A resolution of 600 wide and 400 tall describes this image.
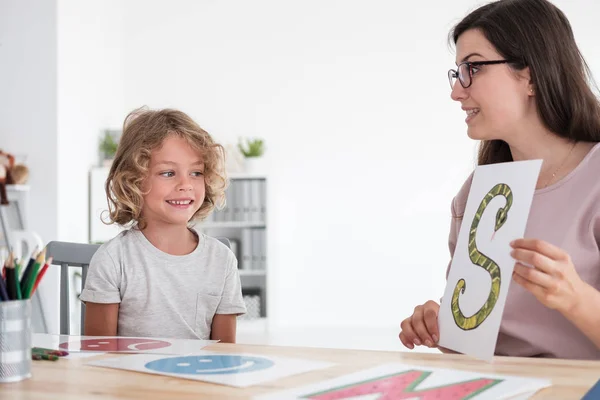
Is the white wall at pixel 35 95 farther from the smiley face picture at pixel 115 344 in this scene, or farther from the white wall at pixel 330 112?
the smiley face picture at pixel 115 344

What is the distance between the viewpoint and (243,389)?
0.96 meters

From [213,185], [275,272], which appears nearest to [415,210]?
[275,272]

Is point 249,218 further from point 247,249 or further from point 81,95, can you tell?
point 81,95

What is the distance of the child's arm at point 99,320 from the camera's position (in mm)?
1597

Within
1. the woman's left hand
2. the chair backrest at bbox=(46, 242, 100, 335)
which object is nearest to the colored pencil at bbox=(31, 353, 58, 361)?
the chair backrest at bbox=(46, 242, 100, 335)

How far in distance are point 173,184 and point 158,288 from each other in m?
0.24

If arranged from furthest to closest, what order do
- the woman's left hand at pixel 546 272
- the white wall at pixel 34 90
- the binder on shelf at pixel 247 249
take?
the binder on shelf at pixel 247 249 → the white wall at pixel 34 90 → the woman's left hand at pixel 546 272

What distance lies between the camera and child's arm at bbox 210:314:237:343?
168 cm

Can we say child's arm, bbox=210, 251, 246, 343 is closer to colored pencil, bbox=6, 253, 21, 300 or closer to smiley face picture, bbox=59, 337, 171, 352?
smiley face picture, bbox=59, 337, 171, 352

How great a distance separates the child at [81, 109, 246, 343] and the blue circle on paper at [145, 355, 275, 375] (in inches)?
19.9

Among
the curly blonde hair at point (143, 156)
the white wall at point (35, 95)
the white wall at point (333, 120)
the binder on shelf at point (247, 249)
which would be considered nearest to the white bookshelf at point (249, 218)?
the binder on shelf at point (247, 249)

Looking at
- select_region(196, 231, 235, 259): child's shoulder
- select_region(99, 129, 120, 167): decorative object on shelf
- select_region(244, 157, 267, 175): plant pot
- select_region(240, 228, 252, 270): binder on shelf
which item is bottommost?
select_region(240, 228, 252, 270): binder on shelf

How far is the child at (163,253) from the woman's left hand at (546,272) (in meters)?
0.78

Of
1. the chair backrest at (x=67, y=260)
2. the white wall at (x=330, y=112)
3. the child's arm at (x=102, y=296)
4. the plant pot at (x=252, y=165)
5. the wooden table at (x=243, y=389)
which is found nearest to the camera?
the wooden table at (x=243, y=389)
